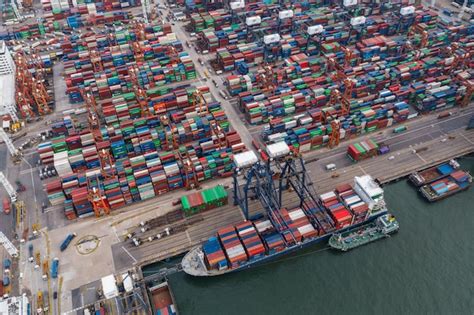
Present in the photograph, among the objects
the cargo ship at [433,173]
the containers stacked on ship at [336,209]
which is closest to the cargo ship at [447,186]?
the cargo ship at [433,173]

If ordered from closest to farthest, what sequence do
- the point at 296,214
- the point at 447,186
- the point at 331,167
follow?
the point at 296,214 < the point at 447,186 < the point at 331,167

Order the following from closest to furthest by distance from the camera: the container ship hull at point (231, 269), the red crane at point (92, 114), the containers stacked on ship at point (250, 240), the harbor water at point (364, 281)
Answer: the harbor water at point (364, 281)
the container ship hull at point (231, 269)
the containers stacked on ship at point (250, 240)
the red crane at point (92, 114)

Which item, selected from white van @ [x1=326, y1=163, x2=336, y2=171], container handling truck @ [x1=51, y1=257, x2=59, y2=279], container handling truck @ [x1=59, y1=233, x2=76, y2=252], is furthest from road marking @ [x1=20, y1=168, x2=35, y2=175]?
white van @ [x1=326, y1=163, x2=336, y2=171]

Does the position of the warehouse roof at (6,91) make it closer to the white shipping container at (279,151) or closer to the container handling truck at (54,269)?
the container handling truck at (54,269)

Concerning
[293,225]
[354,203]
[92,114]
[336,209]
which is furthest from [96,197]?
[354,203]

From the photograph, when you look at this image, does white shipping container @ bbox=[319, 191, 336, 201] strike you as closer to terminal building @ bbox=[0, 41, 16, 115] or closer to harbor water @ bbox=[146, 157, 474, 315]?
harbor water @ bbox=[146, 157, 474, 315]

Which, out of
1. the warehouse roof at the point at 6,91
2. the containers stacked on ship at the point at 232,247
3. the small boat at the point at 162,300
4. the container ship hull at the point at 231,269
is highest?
the warehouse roof at the point at 6,91

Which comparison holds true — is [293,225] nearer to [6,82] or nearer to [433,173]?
[433,173]
